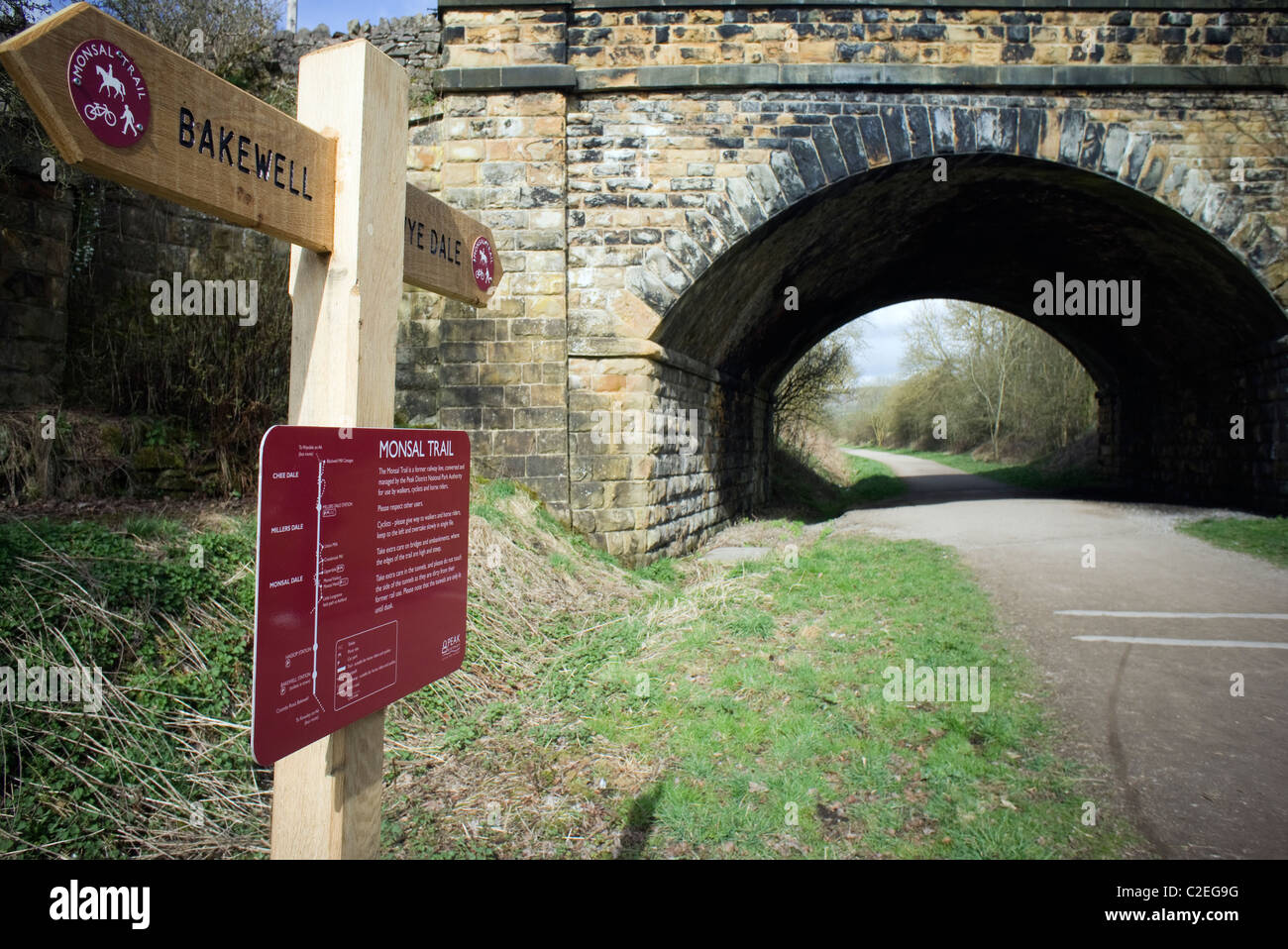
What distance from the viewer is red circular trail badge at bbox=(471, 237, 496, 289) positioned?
8.59 feet

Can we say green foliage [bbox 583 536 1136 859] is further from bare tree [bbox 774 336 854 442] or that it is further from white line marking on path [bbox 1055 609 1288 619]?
bare tree [bbox 774 336 854 442]

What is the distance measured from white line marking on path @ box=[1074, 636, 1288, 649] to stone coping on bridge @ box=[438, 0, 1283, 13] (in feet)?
22.4

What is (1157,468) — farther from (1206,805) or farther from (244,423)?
(244,423)

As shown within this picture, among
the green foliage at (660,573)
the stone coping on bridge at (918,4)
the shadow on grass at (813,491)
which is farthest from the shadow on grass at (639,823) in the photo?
the shadow on grass at (813,491)

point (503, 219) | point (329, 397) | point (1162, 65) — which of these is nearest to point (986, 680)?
point (329, 397)

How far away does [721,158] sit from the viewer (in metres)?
7.74

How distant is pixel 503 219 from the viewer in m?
7.60

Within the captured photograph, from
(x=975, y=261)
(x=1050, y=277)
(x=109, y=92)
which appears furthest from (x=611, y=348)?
(x=1050, y=277)

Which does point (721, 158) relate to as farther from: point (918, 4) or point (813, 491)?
point (813, 491)

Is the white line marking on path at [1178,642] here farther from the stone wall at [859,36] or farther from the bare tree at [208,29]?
the bare tree at [208,29]

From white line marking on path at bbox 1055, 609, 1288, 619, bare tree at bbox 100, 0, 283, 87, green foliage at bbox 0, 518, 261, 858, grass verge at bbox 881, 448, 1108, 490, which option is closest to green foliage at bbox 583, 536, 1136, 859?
white line marking on path at bbox 1055, 609, 1288, 619

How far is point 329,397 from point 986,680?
4010mm

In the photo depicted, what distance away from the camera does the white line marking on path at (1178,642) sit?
15.9 feet

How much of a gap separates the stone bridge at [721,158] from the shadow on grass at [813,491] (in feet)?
19.2
